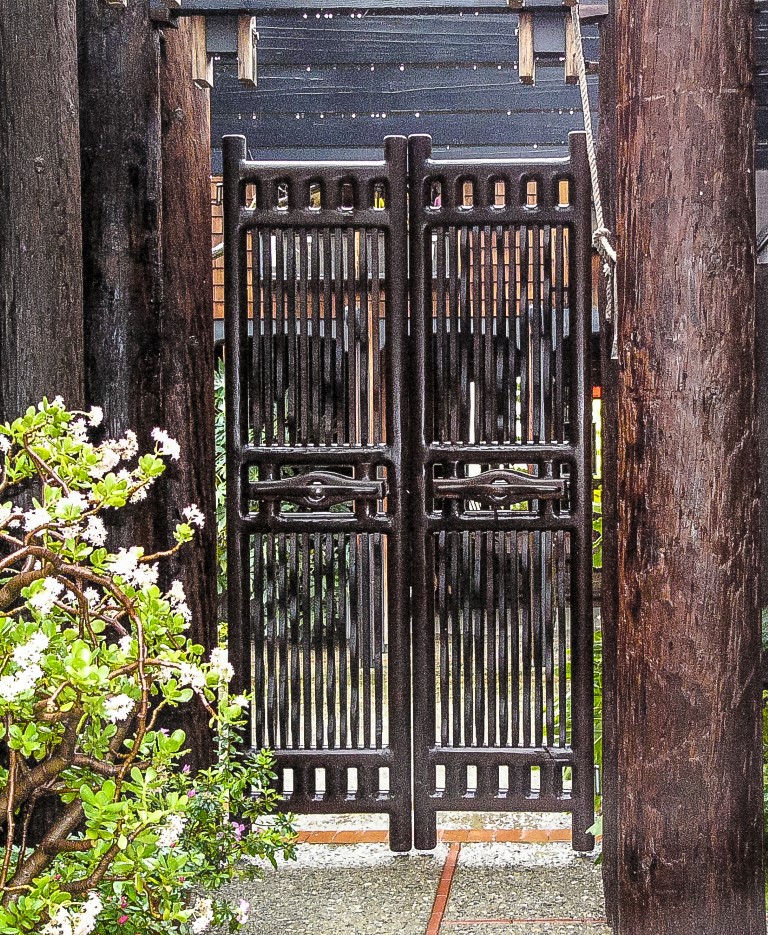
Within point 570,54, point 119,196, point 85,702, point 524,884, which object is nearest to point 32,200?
point 119,196

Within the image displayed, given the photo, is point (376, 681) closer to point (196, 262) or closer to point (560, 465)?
point (560, 465)

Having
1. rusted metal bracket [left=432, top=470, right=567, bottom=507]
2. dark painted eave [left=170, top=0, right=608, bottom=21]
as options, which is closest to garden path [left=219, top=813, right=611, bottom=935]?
rusted metal bracket [left=432, top=470, right=567, bottom=507]

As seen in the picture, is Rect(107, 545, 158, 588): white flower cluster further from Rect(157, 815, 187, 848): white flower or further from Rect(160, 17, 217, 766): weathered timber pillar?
Rect(160, 17, 217, 766): weathered timber pillar

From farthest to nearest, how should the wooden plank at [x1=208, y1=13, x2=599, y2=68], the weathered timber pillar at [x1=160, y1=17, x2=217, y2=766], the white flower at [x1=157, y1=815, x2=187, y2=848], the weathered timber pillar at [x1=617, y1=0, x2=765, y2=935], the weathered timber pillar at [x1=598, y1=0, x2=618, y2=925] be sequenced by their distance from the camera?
the wooden plank at [x1=208, y1=13, x2=599, y2=68] < the weathered timber pillar at [x1=160, y1=17, x2=217, y2=766] < the weathered timber pillar at [x1=598, y1=0, x2=618, y2=925] < the weathered timber pillar at [x1=617, y1=0, x2=765, y2=935] < the white flower at [x1=157, y1=815, x2=187, y2=848]

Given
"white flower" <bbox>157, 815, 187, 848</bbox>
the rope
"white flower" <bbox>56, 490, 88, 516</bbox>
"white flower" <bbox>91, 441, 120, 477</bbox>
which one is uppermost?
the rope

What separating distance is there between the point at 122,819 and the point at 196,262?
199cm

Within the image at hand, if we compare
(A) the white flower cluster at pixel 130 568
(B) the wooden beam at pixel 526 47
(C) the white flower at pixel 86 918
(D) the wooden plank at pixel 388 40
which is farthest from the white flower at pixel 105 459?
(D) the wooden plank at pixel 388 40

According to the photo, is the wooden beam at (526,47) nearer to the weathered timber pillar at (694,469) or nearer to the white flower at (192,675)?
the weathered timber pillar at (694,469)

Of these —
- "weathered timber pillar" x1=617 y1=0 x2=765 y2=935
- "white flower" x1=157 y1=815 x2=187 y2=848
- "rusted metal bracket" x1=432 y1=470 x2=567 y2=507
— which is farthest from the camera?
"rusted metal bracket" x1=432 y1=470 x2=567 y2=507

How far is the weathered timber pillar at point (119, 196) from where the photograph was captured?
312 centimetres

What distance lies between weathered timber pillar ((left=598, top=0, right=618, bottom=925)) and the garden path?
219 mm

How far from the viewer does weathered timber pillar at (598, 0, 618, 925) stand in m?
2.86

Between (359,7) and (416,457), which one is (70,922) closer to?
(416,457)

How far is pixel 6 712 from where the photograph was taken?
1.76 meters
